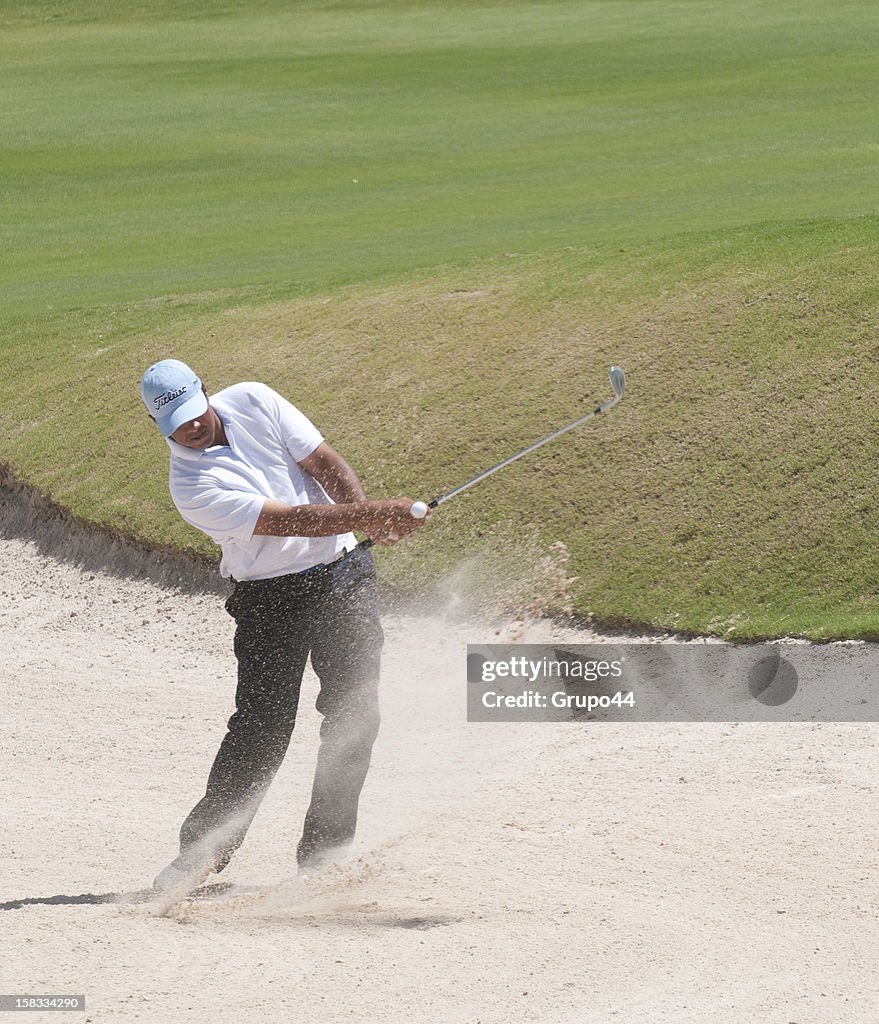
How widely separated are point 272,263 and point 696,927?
10.4 metres

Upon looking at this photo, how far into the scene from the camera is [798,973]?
4707mm

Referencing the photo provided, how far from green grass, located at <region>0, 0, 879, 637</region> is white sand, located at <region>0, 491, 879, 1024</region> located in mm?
1203

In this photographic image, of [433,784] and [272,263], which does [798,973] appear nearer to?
[433,784]

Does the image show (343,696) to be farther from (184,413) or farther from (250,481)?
(184,413)

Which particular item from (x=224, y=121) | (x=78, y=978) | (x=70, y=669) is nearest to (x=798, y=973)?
(x=78, y=978)

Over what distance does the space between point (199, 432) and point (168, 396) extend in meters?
0.18

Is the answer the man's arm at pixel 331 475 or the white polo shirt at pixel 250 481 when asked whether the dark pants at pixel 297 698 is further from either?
the man's arm at pixel 331 475

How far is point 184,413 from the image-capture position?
5508mm

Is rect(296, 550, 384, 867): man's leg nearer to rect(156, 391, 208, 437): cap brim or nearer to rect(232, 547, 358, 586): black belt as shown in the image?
rect(232, 547, 358, 586): black belt

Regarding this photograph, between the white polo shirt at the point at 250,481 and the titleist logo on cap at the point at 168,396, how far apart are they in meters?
0.18

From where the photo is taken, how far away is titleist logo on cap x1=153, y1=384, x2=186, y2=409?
5.51 metres

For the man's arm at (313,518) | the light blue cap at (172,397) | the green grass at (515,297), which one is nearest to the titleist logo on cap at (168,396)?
the light blue cap at (172,397)

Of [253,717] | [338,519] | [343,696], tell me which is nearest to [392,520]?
[338,519]
